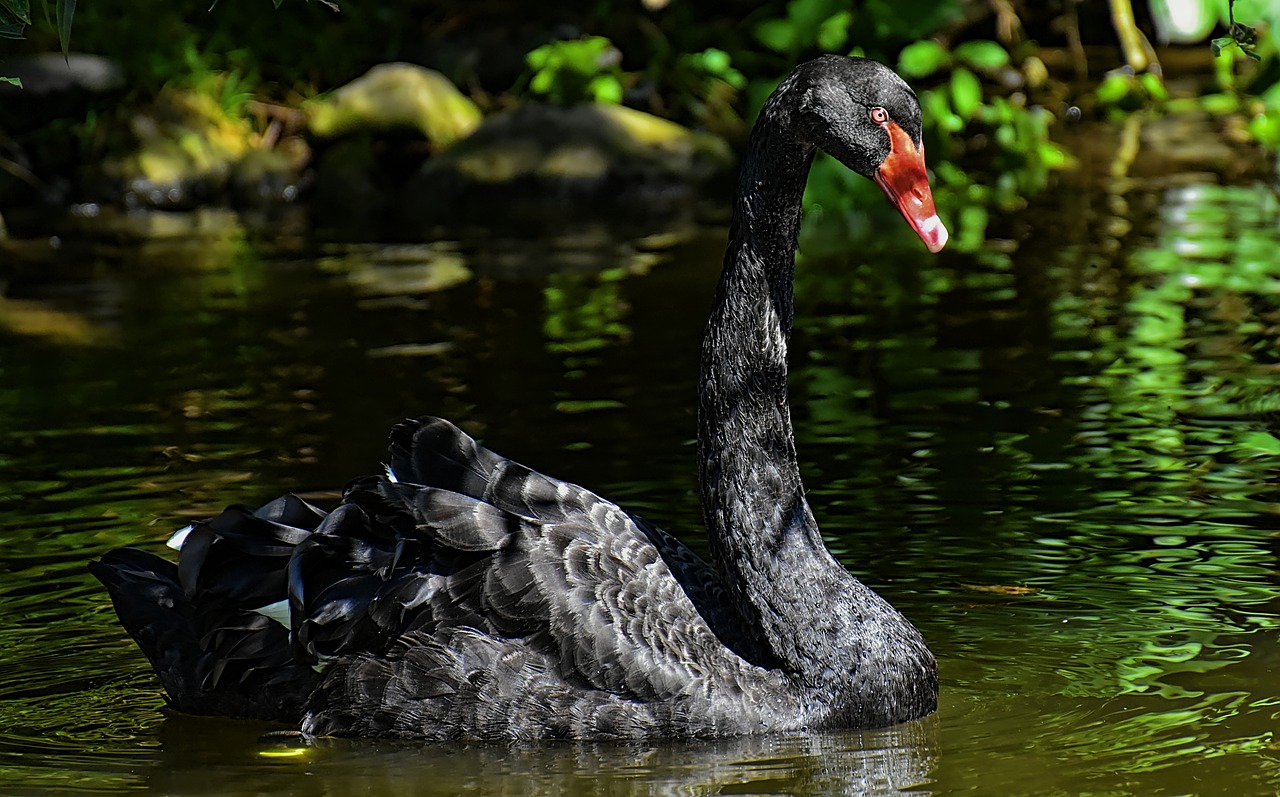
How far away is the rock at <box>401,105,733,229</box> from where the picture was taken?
15422mm

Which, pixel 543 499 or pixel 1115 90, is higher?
pixel 543 499

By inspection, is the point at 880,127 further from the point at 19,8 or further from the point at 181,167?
the point at 181,167

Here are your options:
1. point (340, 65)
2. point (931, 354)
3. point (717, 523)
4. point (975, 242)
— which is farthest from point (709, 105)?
point (717, 523)

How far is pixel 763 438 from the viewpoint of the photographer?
4.82m

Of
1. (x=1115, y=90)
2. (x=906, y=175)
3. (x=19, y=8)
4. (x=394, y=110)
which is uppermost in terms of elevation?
(x=19, y=8)

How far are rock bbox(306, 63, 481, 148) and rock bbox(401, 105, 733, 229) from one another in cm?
85

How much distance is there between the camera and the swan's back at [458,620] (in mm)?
4598

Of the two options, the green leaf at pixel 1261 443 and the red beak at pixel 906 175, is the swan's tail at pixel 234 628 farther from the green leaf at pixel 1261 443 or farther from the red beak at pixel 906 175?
the green leaf at pixel 1261 443

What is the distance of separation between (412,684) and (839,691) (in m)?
1.03

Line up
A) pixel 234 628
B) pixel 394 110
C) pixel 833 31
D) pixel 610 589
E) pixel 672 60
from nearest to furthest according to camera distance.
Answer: pixel 610 589 → pixel 234 628 → pixel 833 31 → pixel 394 110 → pixel 672 60

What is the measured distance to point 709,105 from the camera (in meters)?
17.8

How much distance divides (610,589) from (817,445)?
2.90m

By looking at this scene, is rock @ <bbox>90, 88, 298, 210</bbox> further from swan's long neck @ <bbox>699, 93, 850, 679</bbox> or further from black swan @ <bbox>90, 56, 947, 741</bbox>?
swan's long neck @ <bbox>699, 93, 850, 679</bbox>

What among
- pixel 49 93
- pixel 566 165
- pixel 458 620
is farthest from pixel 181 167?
pixel 458 620
